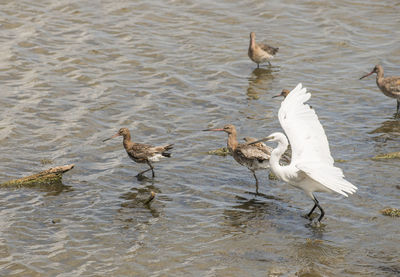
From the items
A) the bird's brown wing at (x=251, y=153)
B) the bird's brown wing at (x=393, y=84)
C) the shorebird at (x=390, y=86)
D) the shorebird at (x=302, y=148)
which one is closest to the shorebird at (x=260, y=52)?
the shorebird at (x=390, y=86)

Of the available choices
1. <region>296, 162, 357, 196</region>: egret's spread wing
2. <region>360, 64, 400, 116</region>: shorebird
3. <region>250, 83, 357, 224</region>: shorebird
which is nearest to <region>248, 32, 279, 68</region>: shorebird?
<region>360, 64, 400, 116</region>: shorebird

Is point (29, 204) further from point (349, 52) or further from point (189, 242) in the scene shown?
point (349, 52)

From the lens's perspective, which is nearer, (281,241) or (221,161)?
(281,241)

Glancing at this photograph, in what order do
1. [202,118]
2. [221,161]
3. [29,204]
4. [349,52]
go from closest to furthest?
1. [29,204]
2. [221,161]
3. [202,118]
4. [349,52]

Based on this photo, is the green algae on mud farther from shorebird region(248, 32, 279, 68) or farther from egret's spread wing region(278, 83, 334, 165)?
shorebird region(248, 32, 279, 68)

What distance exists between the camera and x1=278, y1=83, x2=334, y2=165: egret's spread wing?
10.2 metres

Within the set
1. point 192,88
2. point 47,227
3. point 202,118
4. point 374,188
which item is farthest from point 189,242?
point 192,88

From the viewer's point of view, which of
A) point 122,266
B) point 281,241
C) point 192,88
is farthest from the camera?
point 192,88

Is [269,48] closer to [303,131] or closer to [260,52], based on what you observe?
[260,52]

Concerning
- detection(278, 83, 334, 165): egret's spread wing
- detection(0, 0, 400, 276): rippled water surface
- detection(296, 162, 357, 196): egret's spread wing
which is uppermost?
detection(278, 83, 334, 165): egret's spread wing

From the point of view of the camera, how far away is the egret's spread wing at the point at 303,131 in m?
10.2

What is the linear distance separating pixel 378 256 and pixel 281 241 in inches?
53.6

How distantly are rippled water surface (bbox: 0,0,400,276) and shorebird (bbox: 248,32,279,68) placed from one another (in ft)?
1.32

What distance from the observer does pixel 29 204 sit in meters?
10.8
